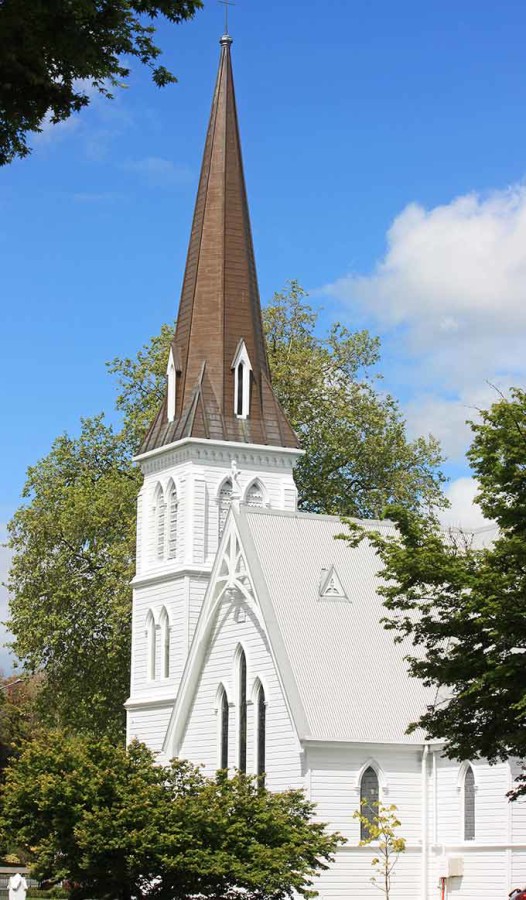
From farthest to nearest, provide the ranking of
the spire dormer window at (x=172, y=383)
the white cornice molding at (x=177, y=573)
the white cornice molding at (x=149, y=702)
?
the spire dormer window at (x=172, y=383), the white cornice molding at (x=177, y=573), the white cornice molding at (x=149, y=702)

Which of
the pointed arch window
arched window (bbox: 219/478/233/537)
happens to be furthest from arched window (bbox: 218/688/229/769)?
arched window (bbox: 219/478/233/537)

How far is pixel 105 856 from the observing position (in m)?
31.0

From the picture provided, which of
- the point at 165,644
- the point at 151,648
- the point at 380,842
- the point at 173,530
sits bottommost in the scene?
the point at 380,842

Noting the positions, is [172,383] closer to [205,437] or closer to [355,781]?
[205,437]

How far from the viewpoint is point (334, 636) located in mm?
42031

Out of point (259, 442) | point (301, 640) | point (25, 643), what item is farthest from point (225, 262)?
point (301, 640)

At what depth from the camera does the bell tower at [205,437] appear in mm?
54188

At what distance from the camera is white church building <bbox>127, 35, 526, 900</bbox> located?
3969cm

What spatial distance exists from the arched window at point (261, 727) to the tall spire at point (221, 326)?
14042 mm

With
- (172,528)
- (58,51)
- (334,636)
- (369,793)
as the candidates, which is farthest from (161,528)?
(58,51)

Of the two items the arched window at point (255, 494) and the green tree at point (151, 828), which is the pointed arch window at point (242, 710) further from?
the arched window at point (255, 494)

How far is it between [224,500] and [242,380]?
14.4 feet

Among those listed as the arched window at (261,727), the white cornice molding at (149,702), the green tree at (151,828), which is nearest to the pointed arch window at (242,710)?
the arched window at (261,727)

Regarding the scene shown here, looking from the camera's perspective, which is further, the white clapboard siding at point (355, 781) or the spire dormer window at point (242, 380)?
the spire dormer window at point (242, 380)
